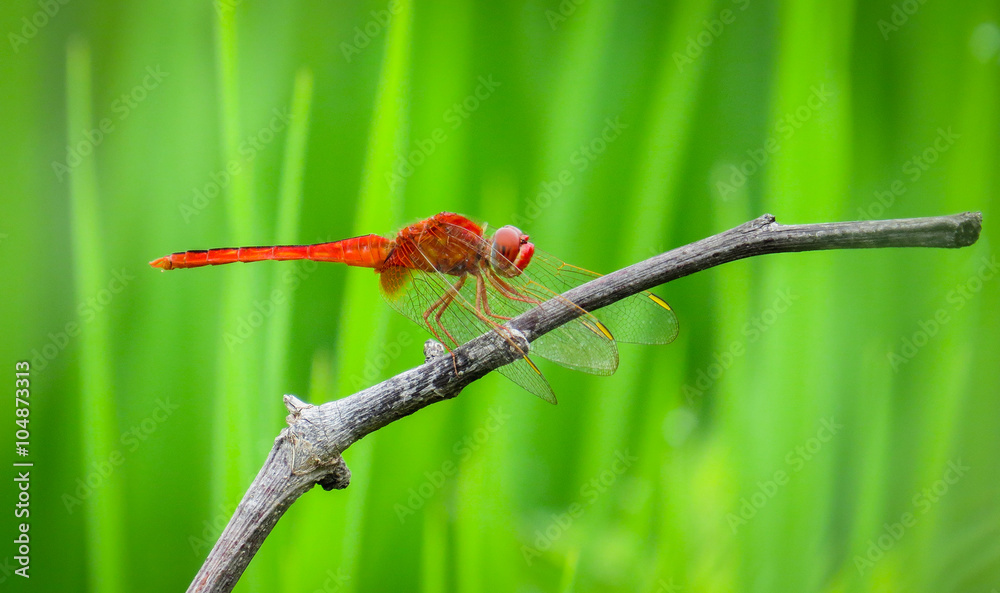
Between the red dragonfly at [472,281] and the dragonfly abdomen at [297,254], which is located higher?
the dragonfly abdomen at [297,254]

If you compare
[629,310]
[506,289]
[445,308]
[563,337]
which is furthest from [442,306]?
[629,310]

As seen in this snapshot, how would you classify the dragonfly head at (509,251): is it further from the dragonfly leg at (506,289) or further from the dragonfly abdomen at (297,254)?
the dragonfly abdomen at (297,254)

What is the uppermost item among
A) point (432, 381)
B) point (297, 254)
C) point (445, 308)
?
point (297, 254)

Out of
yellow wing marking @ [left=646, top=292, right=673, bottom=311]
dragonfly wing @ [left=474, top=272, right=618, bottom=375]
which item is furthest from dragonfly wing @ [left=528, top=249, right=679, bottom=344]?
dragonfly wing @ [left=474, top=272, right=618, bottom=375]

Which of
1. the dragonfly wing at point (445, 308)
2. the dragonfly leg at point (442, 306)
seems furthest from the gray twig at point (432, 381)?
the dragonfly leg at point (442, 306)

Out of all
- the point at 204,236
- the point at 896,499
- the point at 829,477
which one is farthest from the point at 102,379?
the point at 896,499

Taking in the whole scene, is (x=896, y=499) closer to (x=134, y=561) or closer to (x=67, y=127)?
(x=134, y=561)

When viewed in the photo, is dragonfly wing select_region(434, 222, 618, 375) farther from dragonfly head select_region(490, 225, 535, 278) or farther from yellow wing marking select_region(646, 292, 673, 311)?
yellow wing marking select_region(646, 292, 673, 311)

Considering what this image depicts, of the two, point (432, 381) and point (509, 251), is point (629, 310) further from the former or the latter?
point (432, 381)
